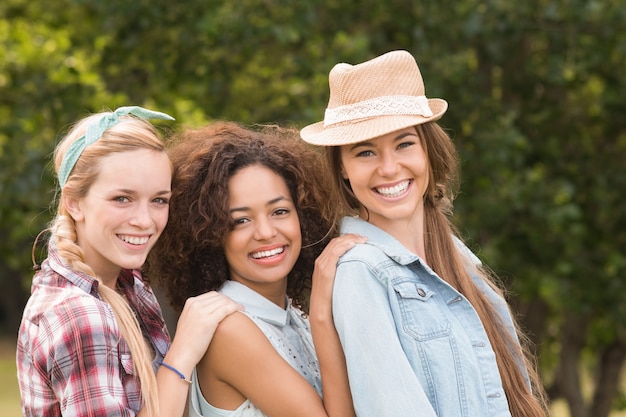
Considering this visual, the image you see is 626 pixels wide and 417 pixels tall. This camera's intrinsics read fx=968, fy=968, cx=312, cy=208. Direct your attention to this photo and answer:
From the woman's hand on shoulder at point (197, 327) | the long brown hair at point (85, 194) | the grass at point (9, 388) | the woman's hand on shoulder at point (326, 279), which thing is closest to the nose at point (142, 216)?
the long brown hair at point (85, 194)

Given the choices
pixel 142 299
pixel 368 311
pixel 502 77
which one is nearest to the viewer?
pixel 368 311

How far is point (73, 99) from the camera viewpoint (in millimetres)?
→ 5574

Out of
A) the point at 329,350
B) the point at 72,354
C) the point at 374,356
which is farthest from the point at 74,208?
the point at 374,356

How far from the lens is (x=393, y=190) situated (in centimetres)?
279

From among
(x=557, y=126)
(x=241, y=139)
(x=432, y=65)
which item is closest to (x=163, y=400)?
(x=241, y=139)

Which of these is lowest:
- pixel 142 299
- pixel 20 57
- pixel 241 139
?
pixel 142 299

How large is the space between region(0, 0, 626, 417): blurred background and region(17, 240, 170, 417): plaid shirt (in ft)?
8.27

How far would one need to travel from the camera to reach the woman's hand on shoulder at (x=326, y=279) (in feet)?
8.75

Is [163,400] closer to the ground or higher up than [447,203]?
closer to the ground

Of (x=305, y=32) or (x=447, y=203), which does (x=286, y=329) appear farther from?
(x=305, y=32)

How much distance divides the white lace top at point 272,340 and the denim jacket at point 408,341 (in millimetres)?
280

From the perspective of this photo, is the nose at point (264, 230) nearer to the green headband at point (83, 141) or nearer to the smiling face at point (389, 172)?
the smiling face at point (389, 172)

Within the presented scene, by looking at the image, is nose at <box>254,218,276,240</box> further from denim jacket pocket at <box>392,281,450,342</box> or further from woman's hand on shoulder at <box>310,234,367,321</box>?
denim jacket pocket at <box>392,281,450,342</box>

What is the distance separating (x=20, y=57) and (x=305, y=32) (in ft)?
5.65
